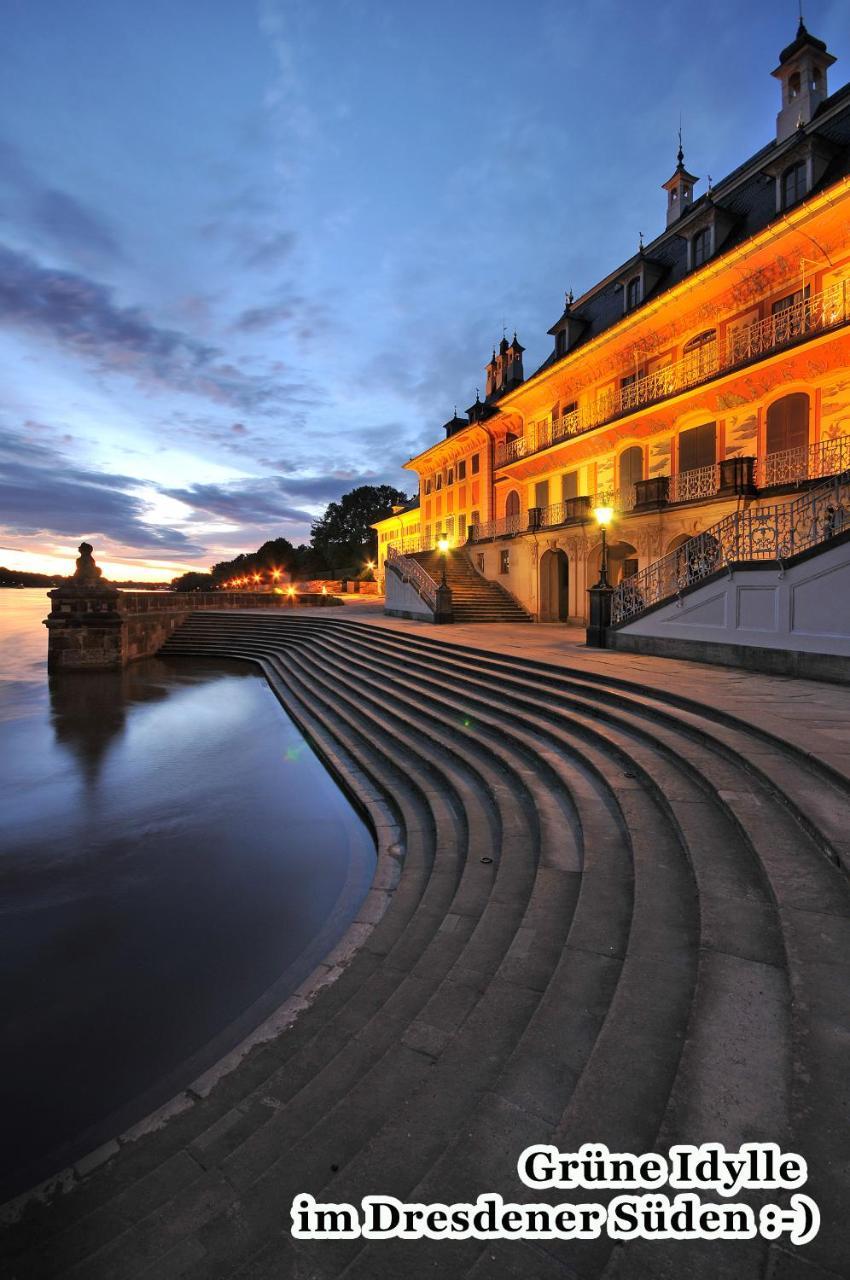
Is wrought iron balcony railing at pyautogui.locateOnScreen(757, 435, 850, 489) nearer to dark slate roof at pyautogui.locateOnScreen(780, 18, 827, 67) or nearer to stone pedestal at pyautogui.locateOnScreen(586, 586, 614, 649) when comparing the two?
stone pedestal at pyautogui.locateOnScreen(586, 586, 614, 649)

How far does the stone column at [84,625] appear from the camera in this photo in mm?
20516

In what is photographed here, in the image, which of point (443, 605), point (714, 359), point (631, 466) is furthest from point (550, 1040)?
point (631, 466)

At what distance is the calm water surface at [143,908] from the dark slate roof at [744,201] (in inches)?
752

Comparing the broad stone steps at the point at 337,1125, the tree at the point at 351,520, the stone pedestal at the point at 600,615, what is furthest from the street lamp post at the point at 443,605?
the tree at the point at 351,520

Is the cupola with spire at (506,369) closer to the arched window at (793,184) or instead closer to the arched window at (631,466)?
the arched window at (631,466)

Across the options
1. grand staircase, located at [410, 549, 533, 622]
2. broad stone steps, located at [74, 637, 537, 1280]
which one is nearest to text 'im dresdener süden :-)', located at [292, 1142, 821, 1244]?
broad stone steps, located at [74, 637, 537, 1280]

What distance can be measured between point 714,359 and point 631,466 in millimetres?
4198

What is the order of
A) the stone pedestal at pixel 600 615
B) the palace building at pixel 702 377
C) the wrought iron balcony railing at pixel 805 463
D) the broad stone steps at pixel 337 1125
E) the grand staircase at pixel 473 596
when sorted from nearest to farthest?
1. the broad stone steps at pixel 337 1125
2. the stone pedestal at pixel 600 615
3. the wrought iron balcony railing at pixel 805 463
4. the palace building at pixel 702 377
5. the grand staircase at pixel 473 596

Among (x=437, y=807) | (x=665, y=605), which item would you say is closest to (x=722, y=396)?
(x=665, y=605)

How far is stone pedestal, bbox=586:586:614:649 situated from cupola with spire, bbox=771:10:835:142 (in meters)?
16.5

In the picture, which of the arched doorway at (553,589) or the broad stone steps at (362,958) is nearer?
the broad stone steps at (362,958)

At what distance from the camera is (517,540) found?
2422cm

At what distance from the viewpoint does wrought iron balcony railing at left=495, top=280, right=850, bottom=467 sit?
14141mm

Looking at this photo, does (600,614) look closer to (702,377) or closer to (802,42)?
(702,377)
